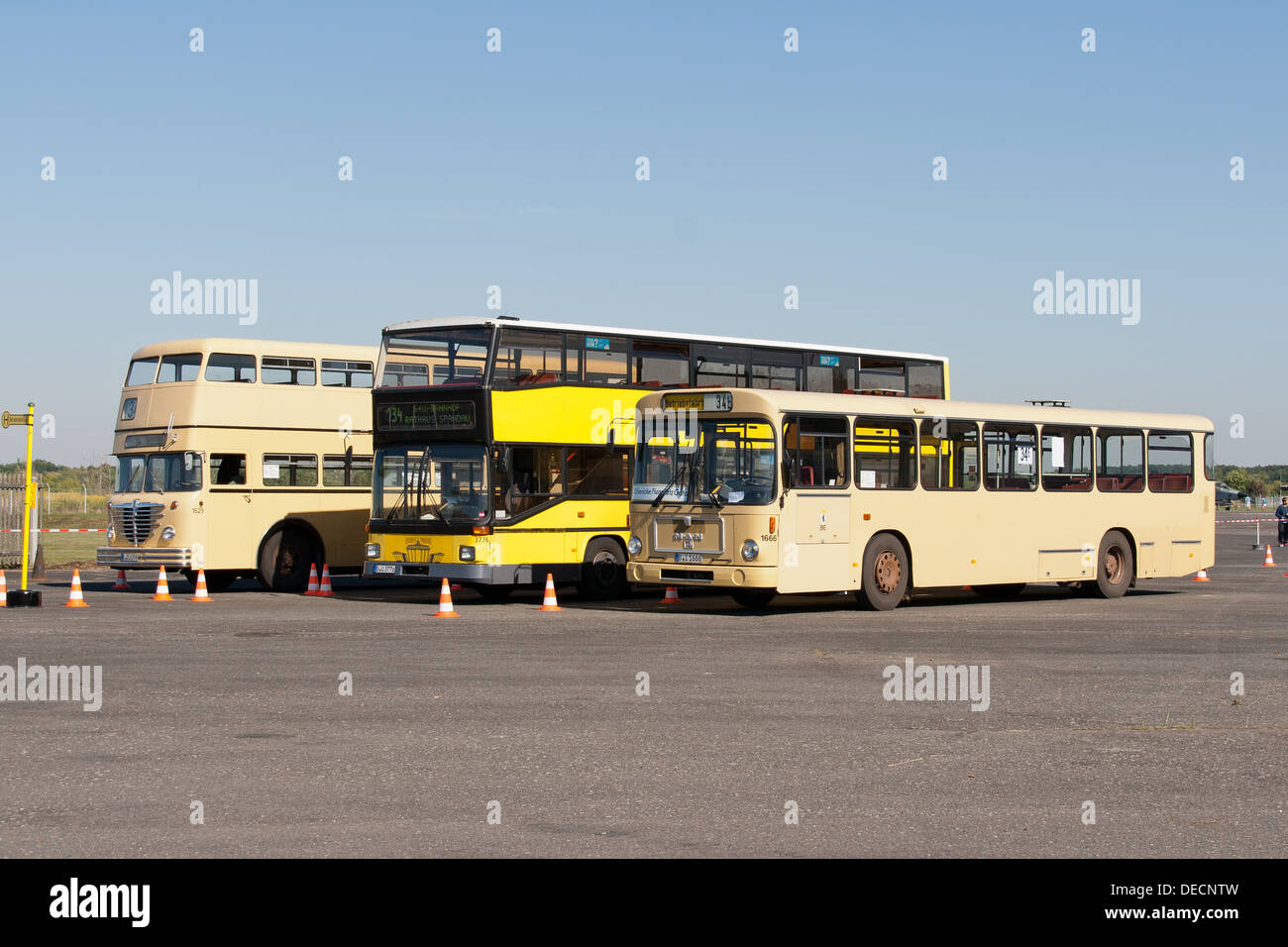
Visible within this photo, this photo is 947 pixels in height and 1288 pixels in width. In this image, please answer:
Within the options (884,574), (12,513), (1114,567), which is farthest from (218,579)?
(1114,567)

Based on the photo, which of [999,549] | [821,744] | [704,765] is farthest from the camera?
[999,549]

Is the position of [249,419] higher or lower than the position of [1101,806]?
higher

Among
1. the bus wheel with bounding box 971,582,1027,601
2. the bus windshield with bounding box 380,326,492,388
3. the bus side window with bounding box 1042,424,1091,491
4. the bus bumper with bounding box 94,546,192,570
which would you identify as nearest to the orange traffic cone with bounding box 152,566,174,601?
the bus bumper with bounding box 94,546,192,570

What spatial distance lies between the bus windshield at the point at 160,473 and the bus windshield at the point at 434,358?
3.74 meters

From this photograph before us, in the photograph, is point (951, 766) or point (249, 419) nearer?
point (951, 766)

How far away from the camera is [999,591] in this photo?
26.6m

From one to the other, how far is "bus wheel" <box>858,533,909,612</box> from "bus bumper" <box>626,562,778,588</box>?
6.08ft

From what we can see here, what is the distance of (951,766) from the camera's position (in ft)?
30.6

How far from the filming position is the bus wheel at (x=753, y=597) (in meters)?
23.2

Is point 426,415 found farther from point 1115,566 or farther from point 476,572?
point 1115,566
